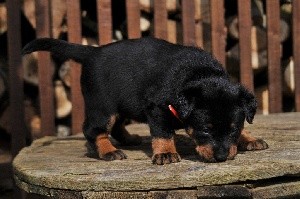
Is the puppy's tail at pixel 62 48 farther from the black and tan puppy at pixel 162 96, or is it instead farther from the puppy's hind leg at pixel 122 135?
the puppy's hind leg at pixel 122 135

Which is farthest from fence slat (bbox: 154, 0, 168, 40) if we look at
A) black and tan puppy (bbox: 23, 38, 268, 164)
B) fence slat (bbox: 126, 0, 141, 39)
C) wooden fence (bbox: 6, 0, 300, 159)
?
black and tan puppy (bbox: 23, 38, 268, 164)

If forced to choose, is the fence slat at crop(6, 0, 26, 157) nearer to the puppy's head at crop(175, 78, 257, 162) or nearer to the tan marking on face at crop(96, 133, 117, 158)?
the tan marking on face at crop(96, 133, 117, 158)

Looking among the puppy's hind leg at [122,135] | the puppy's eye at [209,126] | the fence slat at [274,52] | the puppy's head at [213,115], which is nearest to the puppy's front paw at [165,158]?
the puppy's head at [213,115]

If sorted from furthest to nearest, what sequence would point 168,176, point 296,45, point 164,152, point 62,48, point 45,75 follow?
point 296,45 < point 45,75 < point 62,48 < point 164,152 < point 168,176

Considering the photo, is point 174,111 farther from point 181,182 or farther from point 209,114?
point 181,182

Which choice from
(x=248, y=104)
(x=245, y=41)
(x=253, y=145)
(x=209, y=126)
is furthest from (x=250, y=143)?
(x=245, y=41)

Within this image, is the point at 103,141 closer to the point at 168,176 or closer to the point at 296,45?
the point at 168,176

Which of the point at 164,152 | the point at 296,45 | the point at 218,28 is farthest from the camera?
the point at 296,45
